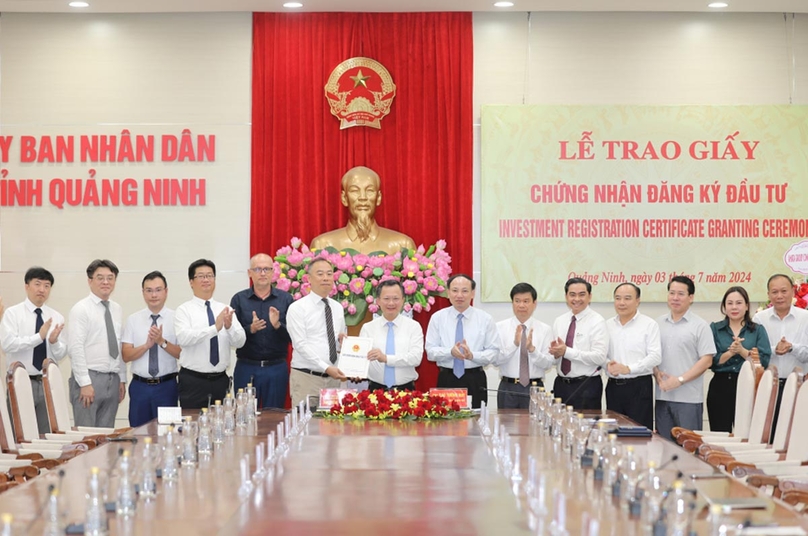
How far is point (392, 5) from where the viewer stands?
8852 millimetres

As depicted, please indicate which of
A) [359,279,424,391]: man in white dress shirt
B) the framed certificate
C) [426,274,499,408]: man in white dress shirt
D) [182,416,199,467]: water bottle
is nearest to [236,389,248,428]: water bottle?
the framed certificate

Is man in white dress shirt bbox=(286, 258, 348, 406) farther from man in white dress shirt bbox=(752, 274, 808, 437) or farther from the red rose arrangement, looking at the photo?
man in white dress shirt bbox=(752, 274, 808, 437)

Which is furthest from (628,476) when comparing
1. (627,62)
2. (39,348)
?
(627,62)

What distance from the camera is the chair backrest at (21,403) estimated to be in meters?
5.76

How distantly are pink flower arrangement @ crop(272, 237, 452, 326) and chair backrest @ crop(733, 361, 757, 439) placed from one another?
2582mm

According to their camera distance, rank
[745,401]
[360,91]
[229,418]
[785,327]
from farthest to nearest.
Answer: [360,91], [785,327], [745,401], [229,418]

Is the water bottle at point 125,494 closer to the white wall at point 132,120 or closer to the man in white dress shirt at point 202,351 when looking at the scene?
the man in white dress shirt at point 202,351

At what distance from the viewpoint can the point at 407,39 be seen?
9125 mm

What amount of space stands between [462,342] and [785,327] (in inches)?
103

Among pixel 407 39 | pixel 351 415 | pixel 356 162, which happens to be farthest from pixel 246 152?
pixel 351 415

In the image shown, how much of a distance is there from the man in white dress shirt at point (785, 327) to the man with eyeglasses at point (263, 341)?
3618mm

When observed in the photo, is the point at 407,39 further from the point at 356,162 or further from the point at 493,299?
the point at 493,299

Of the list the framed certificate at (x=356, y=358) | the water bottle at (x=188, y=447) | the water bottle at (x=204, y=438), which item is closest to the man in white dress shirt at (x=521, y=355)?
the framed certificate at (x=356, y=358)

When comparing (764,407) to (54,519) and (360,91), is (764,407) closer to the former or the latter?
(54,519)
